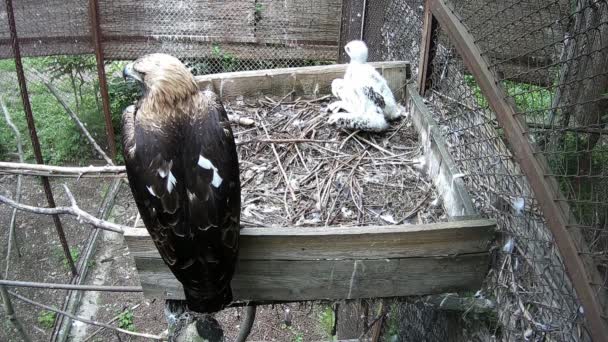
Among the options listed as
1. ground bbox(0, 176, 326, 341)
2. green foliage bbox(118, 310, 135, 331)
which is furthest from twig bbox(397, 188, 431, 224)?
green foliage bbox(118, 310, 135, 331)

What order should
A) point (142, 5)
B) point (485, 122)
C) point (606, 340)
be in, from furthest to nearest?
point (142, 5) → point (485, 122) → point (606, 340)

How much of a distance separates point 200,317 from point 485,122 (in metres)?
1.69

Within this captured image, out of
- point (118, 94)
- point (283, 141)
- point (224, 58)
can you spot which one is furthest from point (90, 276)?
point (283, 141)

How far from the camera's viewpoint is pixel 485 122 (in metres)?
2.58

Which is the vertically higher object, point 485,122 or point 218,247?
point 485,122

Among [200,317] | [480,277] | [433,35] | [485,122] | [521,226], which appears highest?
[433,35]

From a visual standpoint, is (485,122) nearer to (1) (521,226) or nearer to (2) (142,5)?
(1) (521,226)

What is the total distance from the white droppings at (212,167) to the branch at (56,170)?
2.02 ft

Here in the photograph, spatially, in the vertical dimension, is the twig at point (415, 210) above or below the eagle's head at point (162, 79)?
→ below

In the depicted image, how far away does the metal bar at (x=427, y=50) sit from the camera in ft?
10.2

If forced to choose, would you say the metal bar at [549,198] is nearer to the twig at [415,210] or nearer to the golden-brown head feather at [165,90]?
the twig at [415,210]

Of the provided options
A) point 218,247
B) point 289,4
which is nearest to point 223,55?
point 289,4

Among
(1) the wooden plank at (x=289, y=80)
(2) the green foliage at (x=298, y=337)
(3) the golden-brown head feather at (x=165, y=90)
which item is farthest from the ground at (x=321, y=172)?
(2) the green foliage at (x=298, y=337)

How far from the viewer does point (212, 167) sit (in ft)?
7.59
